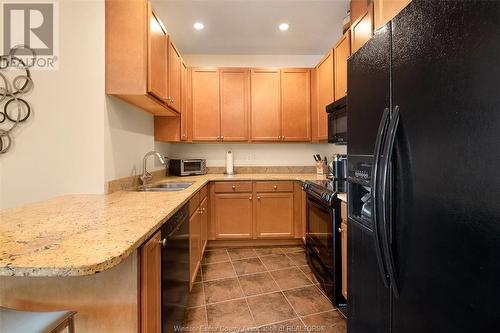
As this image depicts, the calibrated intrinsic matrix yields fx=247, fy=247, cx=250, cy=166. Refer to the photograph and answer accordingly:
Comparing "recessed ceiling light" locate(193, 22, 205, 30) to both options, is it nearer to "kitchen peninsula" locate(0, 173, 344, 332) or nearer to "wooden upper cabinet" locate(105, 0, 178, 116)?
"wooden upper cabinet" locate(105, 0, 178, 116)

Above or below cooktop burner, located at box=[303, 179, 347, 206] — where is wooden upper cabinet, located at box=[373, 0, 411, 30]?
above

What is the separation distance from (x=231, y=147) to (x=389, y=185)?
3.04m

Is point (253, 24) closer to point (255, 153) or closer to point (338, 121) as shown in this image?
point (338, 121)

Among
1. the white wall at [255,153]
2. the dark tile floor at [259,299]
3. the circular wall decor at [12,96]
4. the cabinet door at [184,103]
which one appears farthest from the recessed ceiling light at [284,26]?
the dark tile floor at [259,299]

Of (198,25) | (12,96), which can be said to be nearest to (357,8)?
(198,25)

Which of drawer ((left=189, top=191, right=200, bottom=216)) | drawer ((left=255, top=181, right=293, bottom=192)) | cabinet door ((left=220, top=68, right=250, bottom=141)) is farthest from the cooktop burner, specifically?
cabinet door ((left=220, top=68, right=250, bottom=141))

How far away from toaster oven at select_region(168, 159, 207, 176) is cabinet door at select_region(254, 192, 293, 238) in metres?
1.00

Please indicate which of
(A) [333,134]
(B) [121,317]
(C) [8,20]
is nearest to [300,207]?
(A) [333,134]

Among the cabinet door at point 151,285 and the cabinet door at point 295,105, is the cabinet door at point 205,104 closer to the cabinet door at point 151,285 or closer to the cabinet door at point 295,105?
the cabinet door at point 295,105

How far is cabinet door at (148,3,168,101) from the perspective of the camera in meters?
1.91

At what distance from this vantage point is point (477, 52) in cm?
59

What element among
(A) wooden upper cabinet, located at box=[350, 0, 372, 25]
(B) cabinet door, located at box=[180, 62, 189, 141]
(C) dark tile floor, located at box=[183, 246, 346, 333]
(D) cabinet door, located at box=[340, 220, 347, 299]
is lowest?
(C) dark tile floor, located at box=[183, 246, 346, 333]

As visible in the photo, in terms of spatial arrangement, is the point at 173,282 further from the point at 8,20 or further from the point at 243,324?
the point at 8,20

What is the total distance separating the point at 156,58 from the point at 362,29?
172 cm
